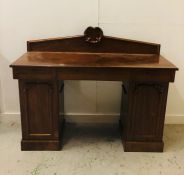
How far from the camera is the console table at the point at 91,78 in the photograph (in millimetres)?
2025

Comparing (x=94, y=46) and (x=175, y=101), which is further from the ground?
(x=94, y=46)

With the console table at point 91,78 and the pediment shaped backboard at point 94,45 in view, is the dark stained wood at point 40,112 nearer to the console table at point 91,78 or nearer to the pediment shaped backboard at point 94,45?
the console table at point 91,78

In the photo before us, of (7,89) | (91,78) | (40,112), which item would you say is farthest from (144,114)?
(7,89)

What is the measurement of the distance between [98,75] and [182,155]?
1.05 meters

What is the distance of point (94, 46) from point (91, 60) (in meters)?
0.33

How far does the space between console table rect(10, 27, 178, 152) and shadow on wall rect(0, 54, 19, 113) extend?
14.8 inches

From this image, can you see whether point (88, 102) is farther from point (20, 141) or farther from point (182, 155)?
point (182, 155)

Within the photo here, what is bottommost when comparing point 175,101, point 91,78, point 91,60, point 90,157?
point 90,157

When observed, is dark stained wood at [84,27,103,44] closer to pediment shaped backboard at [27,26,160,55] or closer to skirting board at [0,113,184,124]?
pediment shaped backboard at [27,26,160,55]

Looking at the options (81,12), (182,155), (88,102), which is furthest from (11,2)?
(182,155)

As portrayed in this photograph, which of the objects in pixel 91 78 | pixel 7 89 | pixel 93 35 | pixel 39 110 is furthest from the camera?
pixel 7 89

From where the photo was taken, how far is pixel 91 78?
2045 millimetres

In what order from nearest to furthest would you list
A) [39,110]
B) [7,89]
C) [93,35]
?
1. [39,110]
2. [93,35]
3. [7,89]

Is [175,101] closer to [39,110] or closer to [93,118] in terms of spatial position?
[93,118]
